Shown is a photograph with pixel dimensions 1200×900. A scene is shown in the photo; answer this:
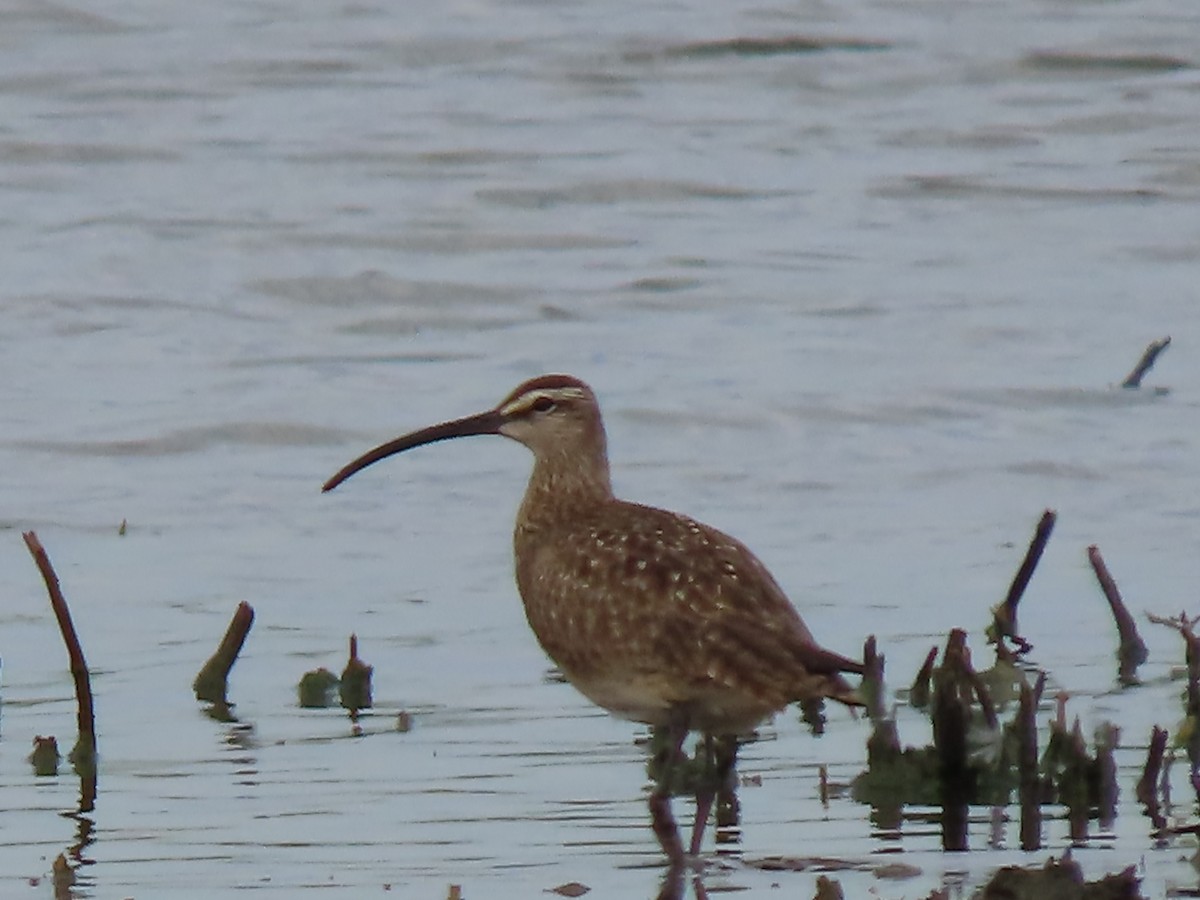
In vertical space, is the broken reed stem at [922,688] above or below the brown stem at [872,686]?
below

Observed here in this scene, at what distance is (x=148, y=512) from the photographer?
12.6m

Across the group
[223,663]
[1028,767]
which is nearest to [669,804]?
[1028,767]

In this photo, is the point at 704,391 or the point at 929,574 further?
the point at 704,391

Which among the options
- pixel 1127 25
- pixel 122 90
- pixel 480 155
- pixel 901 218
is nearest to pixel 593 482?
pixel 901 218

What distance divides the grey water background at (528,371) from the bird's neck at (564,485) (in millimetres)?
659

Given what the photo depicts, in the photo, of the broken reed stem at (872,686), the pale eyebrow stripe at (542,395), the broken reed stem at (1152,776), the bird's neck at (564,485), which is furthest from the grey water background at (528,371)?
the pale eyebrow stripe at (542,395)

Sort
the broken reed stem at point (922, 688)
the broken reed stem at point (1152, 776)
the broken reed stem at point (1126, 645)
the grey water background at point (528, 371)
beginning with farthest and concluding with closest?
the broken reed stem at point (1126, 645) < the broken reed stem at point (922, 688) < the grey water background at point (528, 371) < the broken reed stem at point (1152, 776)

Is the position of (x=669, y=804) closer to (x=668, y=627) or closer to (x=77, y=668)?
(x=668, y=627)

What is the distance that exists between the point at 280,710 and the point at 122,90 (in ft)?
46.9

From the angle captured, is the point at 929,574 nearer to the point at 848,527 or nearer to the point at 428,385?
the point at 848,527

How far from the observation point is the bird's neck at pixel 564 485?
8.80 metres

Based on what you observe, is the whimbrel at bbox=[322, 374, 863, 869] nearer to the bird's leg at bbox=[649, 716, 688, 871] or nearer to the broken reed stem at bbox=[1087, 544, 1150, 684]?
the bird's leg at bbox=[649, 716, 688, 871]

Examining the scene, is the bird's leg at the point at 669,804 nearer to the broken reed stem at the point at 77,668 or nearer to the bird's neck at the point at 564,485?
the bird's neck at the point at 564,485

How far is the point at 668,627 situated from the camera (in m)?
7.84
